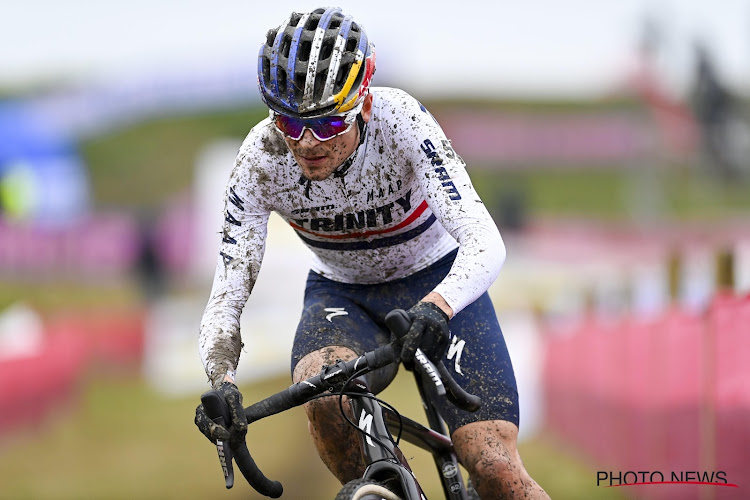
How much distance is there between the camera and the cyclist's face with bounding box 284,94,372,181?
4480 millimetres

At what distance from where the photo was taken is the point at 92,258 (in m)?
43.4

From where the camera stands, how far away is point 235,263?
4.88 m

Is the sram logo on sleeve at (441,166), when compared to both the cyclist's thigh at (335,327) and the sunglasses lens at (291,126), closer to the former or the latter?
the sunglasses lens at (291,126)

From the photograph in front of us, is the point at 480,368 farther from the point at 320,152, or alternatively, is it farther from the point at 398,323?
the point at 320,152

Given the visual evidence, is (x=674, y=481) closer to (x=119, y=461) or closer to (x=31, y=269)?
(x=119, y=461)

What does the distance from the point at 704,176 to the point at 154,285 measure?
5122cm

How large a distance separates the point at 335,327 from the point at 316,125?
3.19 ft

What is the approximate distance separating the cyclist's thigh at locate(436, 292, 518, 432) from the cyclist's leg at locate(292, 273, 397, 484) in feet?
0.98

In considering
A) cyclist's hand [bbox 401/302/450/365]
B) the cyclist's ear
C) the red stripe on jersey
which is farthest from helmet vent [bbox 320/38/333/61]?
cyclist's hand [bbox 401/302/450/365]

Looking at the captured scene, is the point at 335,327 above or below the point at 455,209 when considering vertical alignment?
below

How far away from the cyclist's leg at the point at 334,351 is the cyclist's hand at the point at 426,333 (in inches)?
24.0

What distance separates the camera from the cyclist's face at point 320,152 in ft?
14.7

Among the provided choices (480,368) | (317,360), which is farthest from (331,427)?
(480,368)

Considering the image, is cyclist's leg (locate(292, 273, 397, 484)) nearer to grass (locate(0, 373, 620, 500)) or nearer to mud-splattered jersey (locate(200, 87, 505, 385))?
mud-splattered jersey (locate(200, 87, 505, 385))
